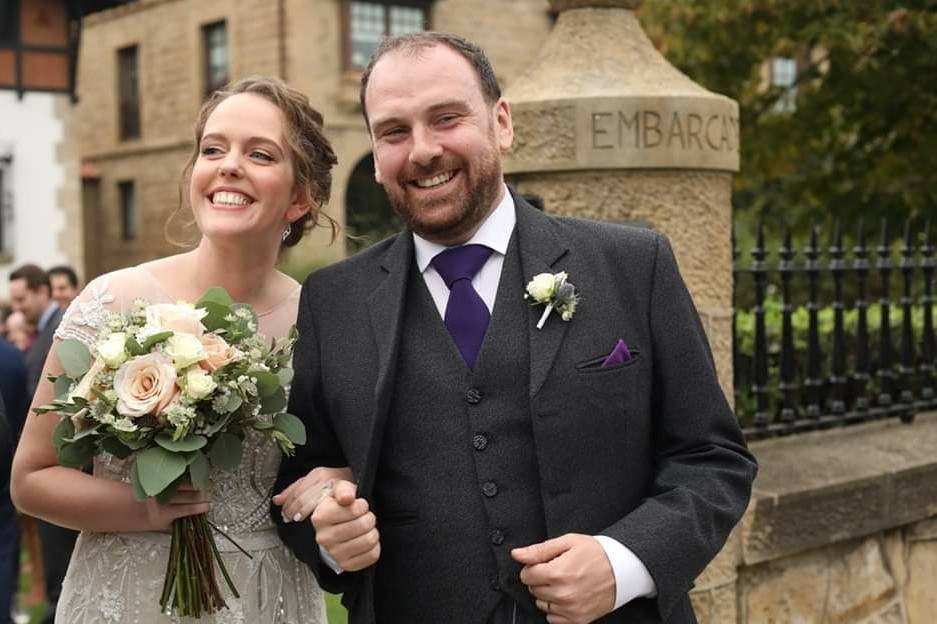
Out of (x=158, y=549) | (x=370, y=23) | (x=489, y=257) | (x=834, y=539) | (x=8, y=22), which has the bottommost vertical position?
(x=834, y=539)

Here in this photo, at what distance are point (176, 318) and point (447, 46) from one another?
2.71 ft

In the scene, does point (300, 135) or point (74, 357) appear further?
point (300, 135)

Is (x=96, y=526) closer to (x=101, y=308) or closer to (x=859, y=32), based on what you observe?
(x=101, y=308)

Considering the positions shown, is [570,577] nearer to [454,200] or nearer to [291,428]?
[291,428]

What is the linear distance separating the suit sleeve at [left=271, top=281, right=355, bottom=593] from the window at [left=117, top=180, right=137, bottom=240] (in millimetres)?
27517

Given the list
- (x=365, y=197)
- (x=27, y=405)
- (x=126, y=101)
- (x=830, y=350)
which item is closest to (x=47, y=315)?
(x=27, y=405)

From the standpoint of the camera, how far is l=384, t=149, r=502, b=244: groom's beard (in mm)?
2414

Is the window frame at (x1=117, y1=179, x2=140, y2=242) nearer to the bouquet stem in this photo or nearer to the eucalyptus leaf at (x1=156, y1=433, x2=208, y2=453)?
the bouquet stem

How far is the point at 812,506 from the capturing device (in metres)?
4.03

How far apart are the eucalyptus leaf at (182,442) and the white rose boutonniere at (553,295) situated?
751mm

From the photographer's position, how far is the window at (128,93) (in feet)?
95.6

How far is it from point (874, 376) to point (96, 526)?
12.0 feet

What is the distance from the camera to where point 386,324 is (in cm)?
247

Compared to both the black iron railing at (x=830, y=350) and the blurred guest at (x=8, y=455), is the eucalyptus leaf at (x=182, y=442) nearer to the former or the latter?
the blurred guest at (x=8, y=455)
